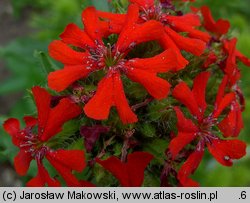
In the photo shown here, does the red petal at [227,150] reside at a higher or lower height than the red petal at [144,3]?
lower

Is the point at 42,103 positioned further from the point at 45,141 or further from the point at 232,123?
the point at 232,123

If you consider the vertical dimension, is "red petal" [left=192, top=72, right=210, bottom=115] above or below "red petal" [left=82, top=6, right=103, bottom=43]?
below

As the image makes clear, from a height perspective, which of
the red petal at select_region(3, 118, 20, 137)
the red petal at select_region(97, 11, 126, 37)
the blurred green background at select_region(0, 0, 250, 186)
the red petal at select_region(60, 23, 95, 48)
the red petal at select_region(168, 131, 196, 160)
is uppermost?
the red petal at select_region(97, 11, 126, 37)

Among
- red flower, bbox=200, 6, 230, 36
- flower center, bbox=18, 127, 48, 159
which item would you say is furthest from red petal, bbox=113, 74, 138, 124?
red flower, bbox=200, 6, 230, 36

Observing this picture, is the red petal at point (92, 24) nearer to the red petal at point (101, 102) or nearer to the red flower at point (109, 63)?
the red flower at point (109, 63)

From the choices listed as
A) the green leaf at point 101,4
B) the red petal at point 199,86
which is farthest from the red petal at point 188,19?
the green leaf at point 101,4

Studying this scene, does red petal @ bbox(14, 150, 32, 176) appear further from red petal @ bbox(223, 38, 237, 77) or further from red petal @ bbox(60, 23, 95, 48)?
red petal @ bbox(223, 38, 237, 77)

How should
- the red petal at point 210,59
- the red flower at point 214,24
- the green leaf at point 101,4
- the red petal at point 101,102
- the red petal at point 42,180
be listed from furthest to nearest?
1. the green leaf at point 101,4
2. the red flower at point 214,24
3. the red petal at point 210,59
4. the red petal at point 42,180
5. the red petal at point 101,102
